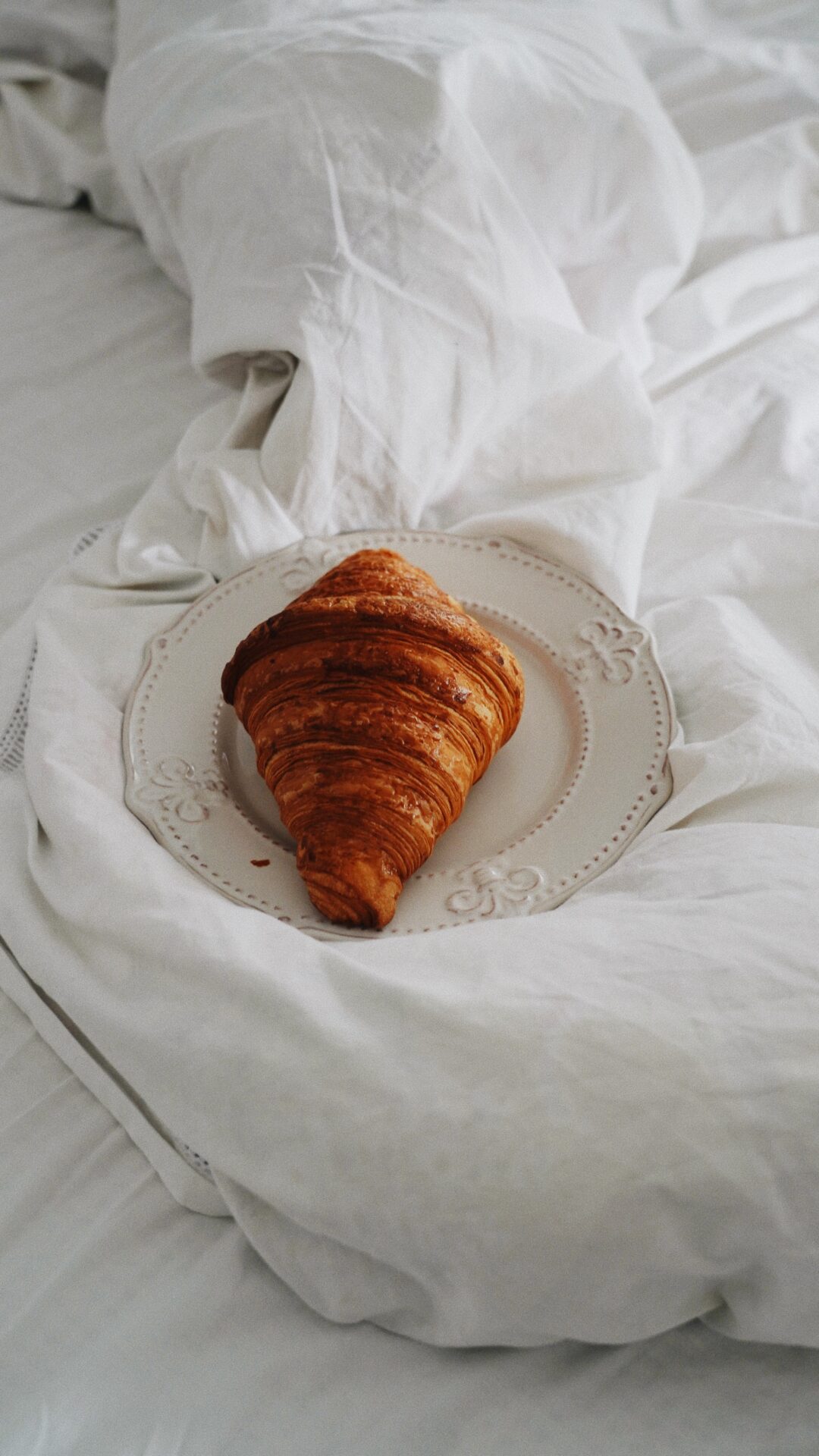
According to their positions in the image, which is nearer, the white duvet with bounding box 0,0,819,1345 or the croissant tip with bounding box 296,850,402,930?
the white duvet with bounding box 0,0,819,1345

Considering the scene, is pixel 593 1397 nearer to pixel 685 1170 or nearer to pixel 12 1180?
pixel 685 1170

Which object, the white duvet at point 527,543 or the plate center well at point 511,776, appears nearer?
the white duvet at point 527,543

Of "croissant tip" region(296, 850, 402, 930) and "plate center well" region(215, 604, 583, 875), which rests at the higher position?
"croissant tip" region(296, 850, 402, 930)

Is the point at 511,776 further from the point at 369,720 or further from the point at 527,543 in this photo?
the point at 527,543

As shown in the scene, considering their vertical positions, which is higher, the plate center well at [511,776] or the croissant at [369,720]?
the croissant at [369,720]

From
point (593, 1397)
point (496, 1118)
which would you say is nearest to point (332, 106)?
point (496, 1118)

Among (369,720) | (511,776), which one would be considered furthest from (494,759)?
(369,720)
